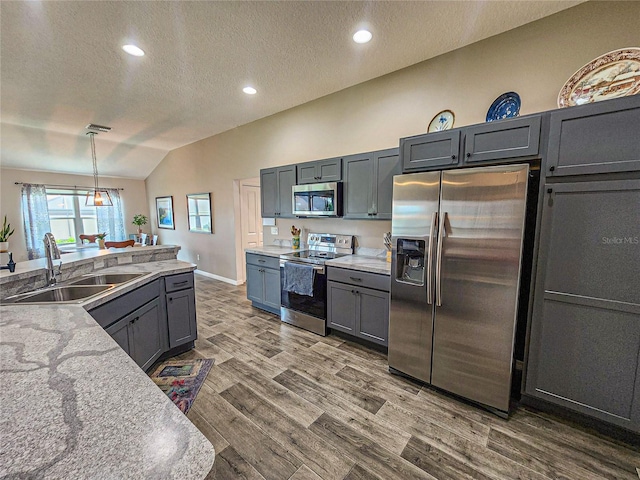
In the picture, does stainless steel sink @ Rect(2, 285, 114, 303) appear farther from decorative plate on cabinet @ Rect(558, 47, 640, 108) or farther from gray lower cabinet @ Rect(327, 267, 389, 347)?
decorative plate on cabinet @ Rect(558, 47, 640, 108)

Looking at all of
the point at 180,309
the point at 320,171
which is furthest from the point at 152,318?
the point at 320,171

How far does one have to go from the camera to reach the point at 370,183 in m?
3.02

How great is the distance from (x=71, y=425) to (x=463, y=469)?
6.28 feet

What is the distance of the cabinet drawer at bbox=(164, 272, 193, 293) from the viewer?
267cm

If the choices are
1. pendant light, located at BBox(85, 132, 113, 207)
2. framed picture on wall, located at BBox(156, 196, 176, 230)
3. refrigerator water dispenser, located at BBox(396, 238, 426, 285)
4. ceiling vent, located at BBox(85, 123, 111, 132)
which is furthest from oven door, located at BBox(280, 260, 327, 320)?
framed picture on wall, located at BBox(156, 196, 176, 230)

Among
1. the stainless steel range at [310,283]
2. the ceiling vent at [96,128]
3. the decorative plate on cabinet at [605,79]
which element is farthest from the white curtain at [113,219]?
the decorative plate on cabinet at [605,79]

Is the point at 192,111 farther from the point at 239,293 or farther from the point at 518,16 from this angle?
the point at 518,16

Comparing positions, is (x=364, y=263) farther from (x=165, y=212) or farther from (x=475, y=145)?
(x=165, y=212)

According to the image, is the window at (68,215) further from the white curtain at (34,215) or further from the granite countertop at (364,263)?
the granite countertop at (364,263)

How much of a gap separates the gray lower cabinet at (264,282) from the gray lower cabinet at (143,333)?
4.63 ft

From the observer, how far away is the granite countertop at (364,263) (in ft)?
8.78

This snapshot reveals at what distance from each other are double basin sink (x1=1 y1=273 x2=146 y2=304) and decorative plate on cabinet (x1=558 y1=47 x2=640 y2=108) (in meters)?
3.66

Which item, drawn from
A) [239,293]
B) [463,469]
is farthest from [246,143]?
[463,469]

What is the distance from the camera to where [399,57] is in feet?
8.84
